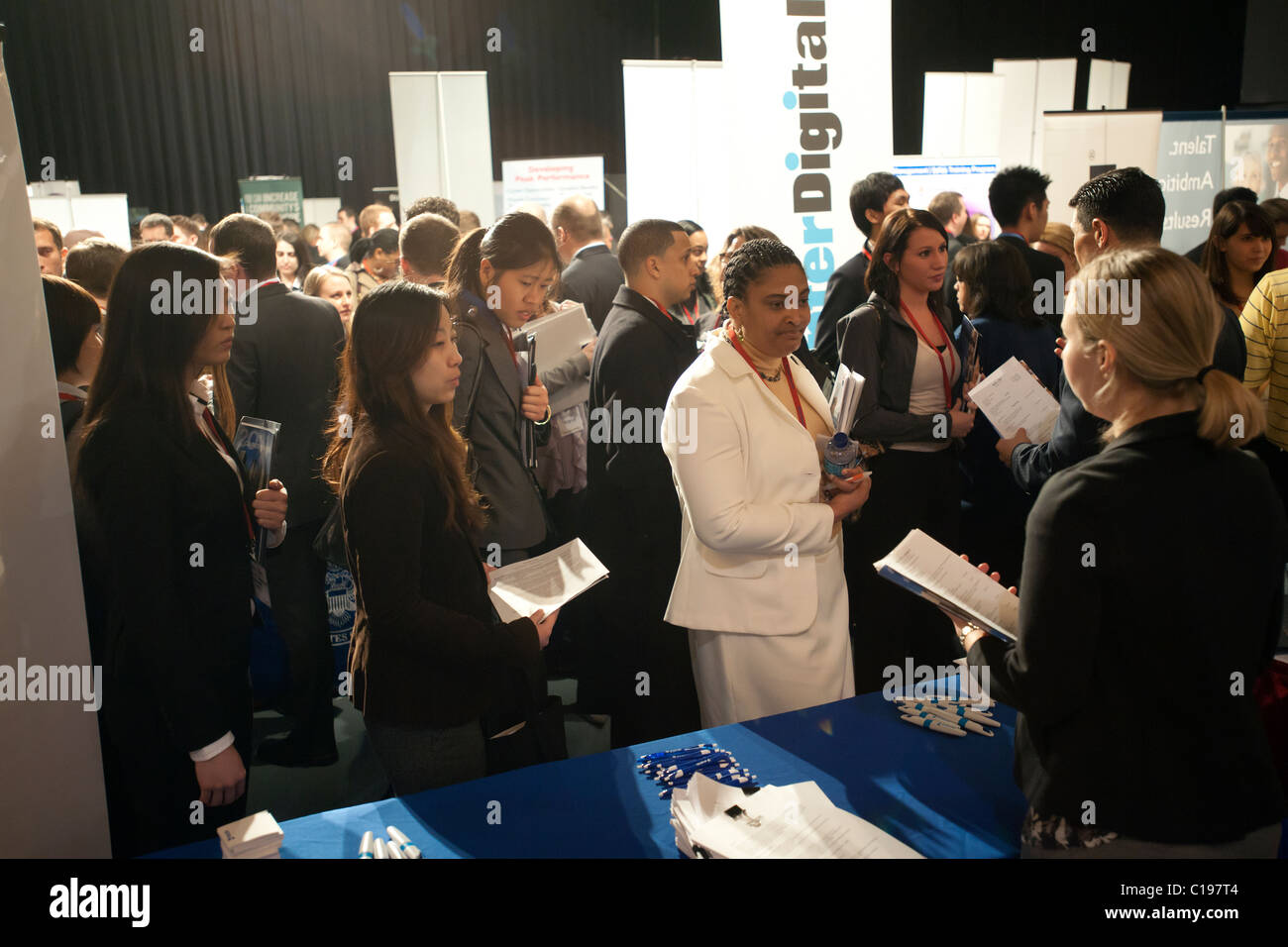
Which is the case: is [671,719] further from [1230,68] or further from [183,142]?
[1230,68]

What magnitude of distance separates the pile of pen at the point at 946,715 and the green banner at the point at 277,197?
30.4 ft

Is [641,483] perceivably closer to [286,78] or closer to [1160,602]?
[1160,602]

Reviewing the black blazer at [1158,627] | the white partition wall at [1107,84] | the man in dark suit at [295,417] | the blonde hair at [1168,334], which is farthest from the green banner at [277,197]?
the black blazer at [1158,627]

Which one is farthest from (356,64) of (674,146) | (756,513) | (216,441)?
(756,513)

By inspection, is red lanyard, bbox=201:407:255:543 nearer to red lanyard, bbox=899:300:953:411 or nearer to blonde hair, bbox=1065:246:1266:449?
blonde hair, bbox=1065:246:1266:449

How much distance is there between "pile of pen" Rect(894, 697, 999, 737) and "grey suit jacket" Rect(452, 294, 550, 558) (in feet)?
3.76

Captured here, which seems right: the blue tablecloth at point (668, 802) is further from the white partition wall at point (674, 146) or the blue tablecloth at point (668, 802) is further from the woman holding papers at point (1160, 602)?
the white partition wall at point (674, 146)

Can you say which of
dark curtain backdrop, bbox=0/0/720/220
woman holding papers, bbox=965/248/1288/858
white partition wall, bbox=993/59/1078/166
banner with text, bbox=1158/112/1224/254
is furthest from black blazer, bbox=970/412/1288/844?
dark curtain backdrop, bbox=0/0/720/220

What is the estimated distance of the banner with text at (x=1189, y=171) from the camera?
22.6 ft

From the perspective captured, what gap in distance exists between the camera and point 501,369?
265cm

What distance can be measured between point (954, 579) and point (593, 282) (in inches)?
122

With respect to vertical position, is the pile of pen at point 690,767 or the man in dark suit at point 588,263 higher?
the man in dark suit at point 588,263
